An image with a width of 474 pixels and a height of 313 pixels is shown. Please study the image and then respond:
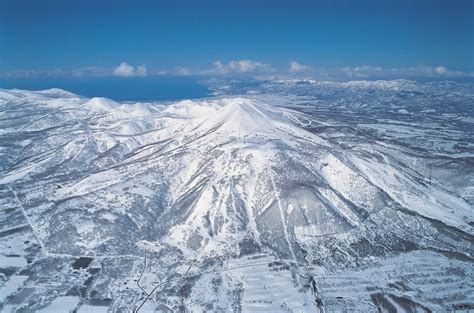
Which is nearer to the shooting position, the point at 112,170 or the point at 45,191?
the point at 45,191

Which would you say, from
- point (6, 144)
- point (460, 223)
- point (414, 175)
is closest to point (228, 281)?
point (460, 223)

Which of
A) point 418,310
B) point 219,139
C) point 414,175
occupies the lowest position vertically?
point 418,310

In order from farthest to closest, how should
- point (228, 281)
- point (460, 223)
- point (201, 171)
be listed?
point (201, 171)
point (460, 223)
point (228, 281)

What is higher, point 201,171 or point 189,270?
point 201,171

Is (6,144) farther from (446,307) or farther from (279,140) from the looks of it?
(446,307)

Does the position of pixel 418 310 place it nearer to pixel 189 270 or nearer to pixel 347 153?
pixel 189 270

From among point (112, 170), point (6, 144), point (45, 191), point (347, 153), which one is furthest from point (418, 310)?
point (6, 144)

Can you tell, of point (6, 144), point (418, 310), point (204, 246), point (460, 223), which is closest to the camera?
point (418, 310)
